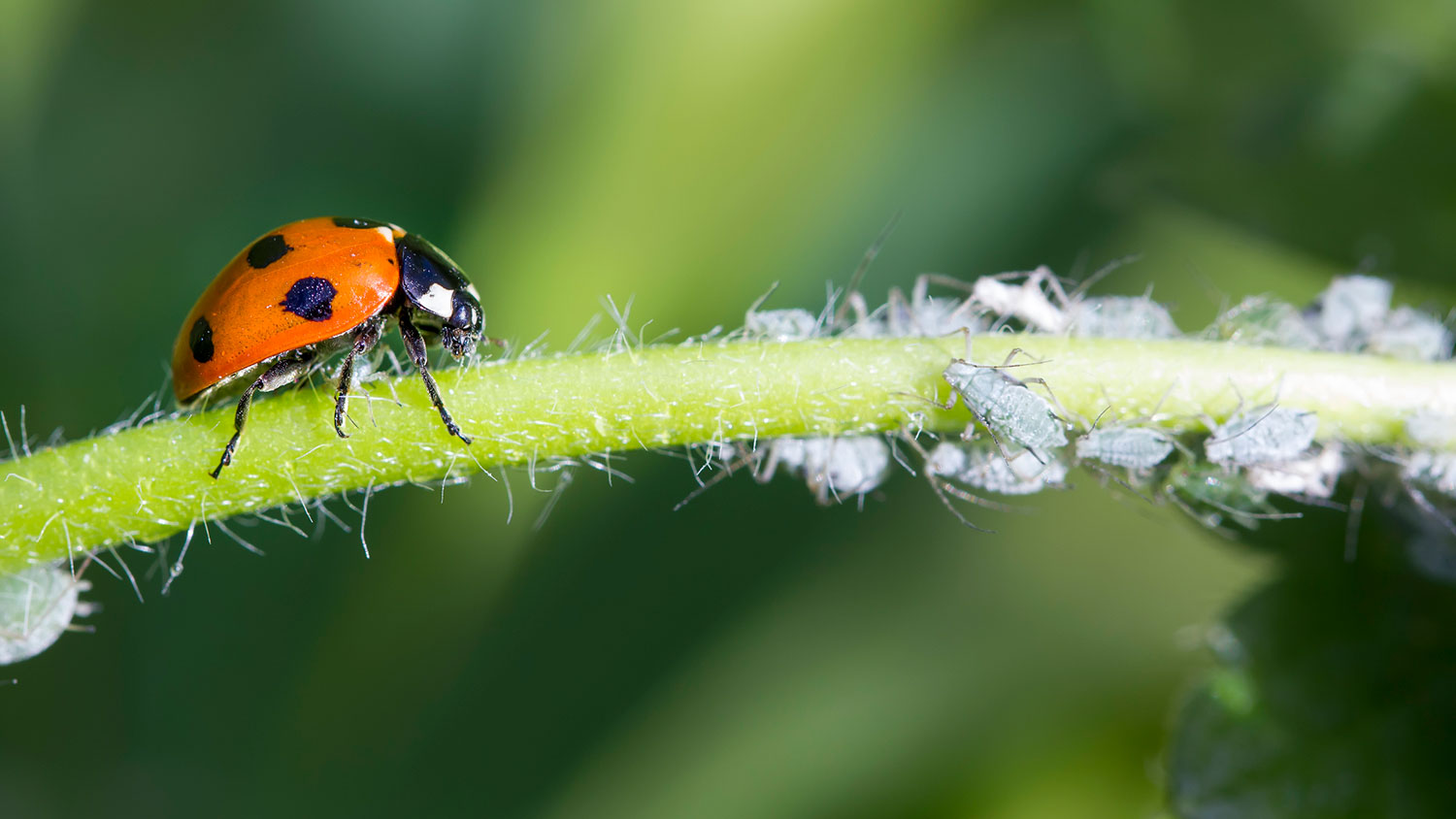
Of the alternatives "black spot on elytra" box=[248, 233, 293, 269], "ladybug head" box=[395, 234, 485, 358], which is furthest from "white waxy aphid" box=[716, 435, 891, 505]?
"black spot on elytra" box=[248, 233, 293, 269]

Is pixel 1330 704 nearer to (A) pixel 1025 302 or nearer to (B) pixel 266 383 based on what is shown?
(A) pixel 1025 302

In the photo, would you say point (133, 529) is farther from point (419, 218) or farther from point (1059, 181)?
point (1059, 181)

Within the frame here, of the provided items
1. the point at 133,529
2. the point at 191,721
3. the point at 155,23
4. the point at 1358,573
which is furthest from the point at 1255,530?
the point at 155,23

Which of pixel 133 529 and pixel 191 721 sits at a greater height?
pixel 133 529

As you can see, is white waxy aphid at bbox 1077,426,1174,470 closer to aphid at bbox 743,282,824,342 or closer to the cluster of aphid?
the cluster of aphid

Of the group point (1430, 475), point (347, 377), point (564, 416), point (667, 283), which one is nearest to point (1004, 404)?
point (564, 416)

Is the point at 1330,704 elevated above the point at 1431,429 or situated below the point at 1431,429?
below
